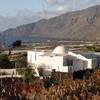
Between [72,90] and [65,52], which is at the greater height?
[65,52]

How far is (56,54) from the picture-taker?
163ft

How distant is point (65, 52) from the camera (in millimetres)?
51000

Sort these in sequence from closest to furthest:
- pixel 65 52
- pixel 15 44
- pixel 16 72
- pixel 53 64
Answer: pixel 15 44 < pixel 16 72 < pixel 53 64 < pixel 65 52

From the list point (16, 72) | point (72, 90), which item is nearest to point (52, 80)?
point (72, 90)

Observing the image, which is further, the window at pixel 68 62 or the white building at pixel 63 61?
the window at pixel 68 62

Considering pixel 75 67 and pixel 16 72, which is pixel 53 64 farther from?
pixel 16 72

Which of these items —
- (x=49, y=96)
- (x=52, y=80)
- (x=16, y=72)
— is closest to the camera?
(x=49, y=96)

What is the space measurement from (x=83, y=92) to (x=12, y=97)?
3211 millimetres

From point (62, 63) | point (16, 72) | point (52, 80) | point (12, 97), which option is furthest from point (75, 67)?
point (12, 97)

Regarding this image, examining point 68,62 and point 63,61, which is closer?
point 63,61

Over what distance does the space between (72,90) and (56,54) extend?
3644 cm

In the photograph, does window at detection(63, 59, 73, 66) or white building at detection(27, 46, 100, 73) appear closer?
white building at detection(27, 46, 100, 73)

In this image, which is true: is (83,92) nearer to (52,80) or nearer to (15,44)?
(15,44)

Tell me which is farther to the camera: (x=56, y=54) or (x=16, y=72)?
(x=56, y=54)
